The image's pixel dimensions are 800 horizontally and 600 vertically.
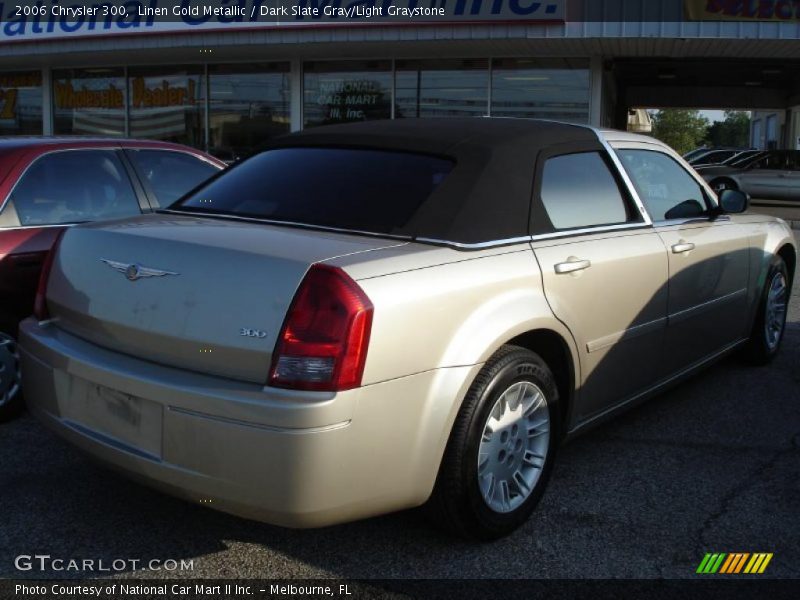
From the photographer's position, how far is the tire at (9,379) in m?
4.29

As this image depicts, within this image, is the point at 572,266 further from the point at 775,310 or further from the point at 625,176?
the point at 775,310

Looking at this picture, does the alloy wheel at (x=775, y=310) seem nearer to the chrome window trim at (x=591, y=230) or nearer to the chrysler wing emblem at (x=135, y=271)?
the chrome window trim at (x=591, y=230)

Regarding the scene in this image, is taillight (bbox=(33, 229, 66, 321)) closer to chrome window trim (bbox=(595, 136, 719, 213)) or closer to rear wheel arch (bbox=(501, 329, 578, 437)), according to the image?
rear wheel arch (bbox=(501, 329, 578, 437))

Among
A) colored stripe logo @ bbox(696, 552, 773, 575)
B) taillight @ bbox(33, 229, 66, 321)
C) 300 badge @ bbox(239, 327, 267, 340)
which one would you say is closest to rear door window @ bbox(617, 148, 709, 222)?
colored stripe logo @ bbox(696, 552, 773, 575)

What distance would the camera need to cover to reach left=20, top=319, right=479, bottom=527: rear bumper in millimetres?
2506

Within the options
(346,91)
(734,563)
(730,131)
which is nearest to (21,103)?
(346,91)

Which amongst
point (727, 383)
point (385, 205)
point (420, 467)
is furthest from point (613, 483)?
point (727, 383)

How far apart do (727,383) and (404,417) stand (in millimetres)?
3373

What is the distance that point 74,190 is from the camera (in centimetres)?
475

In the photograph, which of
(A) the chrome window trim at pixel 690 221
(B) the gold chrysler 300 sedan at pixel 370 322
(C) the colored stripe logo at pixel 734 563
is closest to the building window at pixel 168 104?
(A) the chrome window trim at pixel 690 221

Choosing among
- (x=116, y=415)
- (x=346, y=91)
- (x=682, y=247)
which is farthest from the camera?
(x=346, y=91)

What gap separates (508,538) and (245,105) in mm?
15427

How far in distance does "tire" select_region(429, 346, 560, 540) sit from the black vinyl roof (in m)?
0.51

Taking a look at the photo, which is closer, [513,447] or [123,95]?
[513,447]
